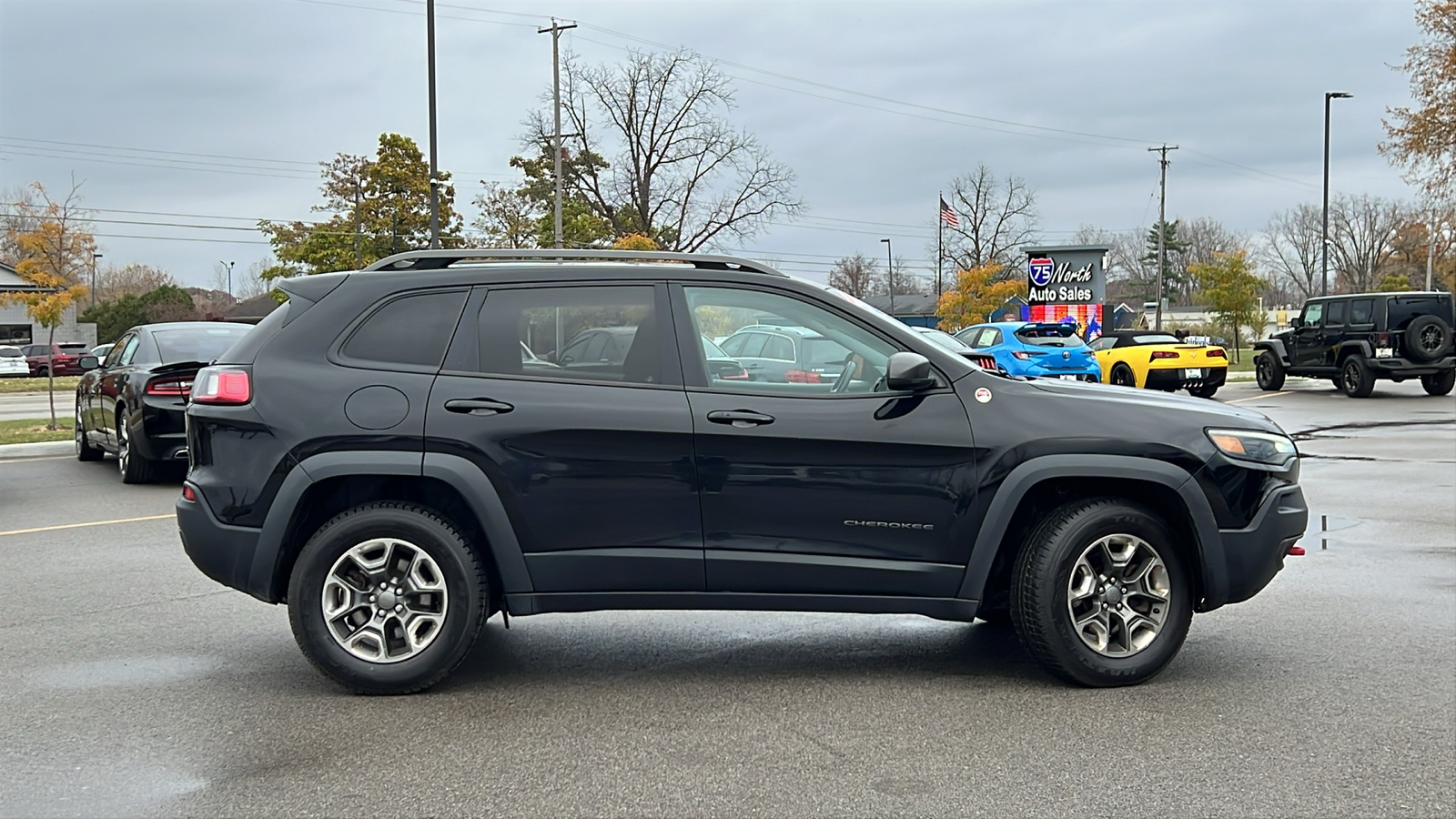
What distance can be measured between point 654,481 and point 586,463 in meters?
0.29

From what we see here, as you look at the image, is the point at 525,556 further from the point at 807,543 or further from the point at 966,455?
the point at 966,455

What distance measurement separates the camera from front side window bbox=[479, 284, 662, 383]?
521 centimetres

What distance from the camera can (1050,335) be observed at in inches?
1020

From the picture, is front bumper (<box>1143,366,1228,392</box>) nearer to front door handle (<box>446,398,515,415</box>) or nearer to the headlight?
the headlight

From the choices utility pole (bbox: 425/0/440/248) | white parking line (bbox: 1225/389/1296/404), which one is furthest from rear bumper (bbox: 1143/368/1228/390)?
utility pole (bbox: 425/0/440/248)

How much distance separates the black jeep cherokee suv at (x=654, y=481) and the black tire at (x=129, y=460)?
770 cm

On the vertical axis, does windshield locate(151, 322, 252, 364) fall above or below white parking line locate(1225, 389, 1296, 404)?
above

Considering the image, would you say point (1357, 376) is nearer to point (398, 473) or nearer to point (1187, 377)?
point (1187, 377)

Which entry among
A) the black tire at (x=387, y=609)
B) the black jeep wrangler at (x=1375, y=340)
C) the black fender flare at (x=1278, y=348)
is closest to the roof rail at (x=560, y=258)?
the black tire at (x=387, y=609)

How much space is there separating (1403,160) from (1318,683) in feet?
117

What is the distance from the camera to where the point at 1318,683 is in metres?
5.33

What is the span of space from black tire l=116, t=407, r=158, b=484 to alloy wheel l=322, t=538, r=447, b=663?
810cm

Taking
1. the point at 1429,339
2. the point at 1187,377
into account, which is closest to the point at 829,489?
the point at 1187,377

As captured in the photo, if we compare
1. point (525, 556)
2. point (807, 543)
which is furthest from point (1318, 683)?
point (525, 556)
